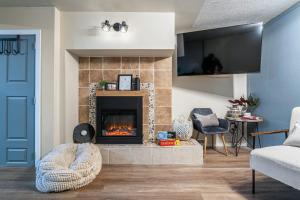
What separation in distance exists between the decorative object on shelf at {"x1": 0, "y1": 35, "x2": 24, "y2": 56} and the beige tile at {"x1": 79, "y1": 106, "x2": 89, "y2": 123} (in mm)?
1259

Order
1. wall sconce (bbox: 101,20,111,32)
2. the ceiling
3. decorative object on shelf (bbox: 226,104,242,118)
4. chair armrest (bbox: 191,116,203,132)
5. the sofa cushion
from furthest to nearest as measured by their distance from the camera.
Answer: decorative object on shelf (bbox: 226,104,242,118), chair armrest (bbox: 191,116,203,132), wall sconce (bbox: 101,20,111,32), the ceiling, the sofa cushion

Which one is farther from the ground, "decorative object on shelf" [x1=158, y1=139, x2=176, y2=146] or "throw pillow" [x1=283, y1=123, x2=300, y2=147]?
"throw pillow" [x1=283, y1=123, x2=300, y2=147]

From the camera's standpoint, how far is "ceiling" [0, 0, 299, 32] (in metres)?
3.12

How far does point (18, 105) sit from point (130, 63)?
1791 millimetres

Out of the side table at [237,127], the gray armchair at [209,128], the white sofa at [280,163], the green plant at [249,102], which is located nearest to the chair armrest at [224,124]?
the gray armchair at [209,128]

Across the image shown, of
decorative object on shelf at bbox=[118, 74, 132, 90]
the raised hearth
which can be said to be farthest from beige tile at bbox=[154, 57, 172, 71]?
the raised hearth

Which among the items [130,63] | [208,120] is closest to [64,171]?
[130,63]

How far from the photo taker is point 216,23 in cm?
411

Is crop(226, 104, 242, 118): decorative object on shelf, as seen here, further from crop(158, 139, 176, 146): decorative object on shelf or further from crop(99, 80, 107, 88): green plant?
crop(99, 80, 107, 88): green plant

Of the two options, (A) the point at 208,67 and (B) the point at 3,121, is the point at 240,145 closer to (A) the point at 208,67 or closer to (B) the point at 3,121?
(A) the point at 208,67

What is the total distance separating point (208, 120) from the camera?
14.2 ft

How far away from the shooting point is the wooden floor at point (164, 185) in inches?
97.6

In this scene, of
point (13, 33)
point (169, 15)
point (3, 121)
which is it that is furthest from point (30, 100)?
point (169, 15)

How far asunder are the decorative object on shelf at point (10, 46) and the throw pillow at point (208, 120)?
121 inches
